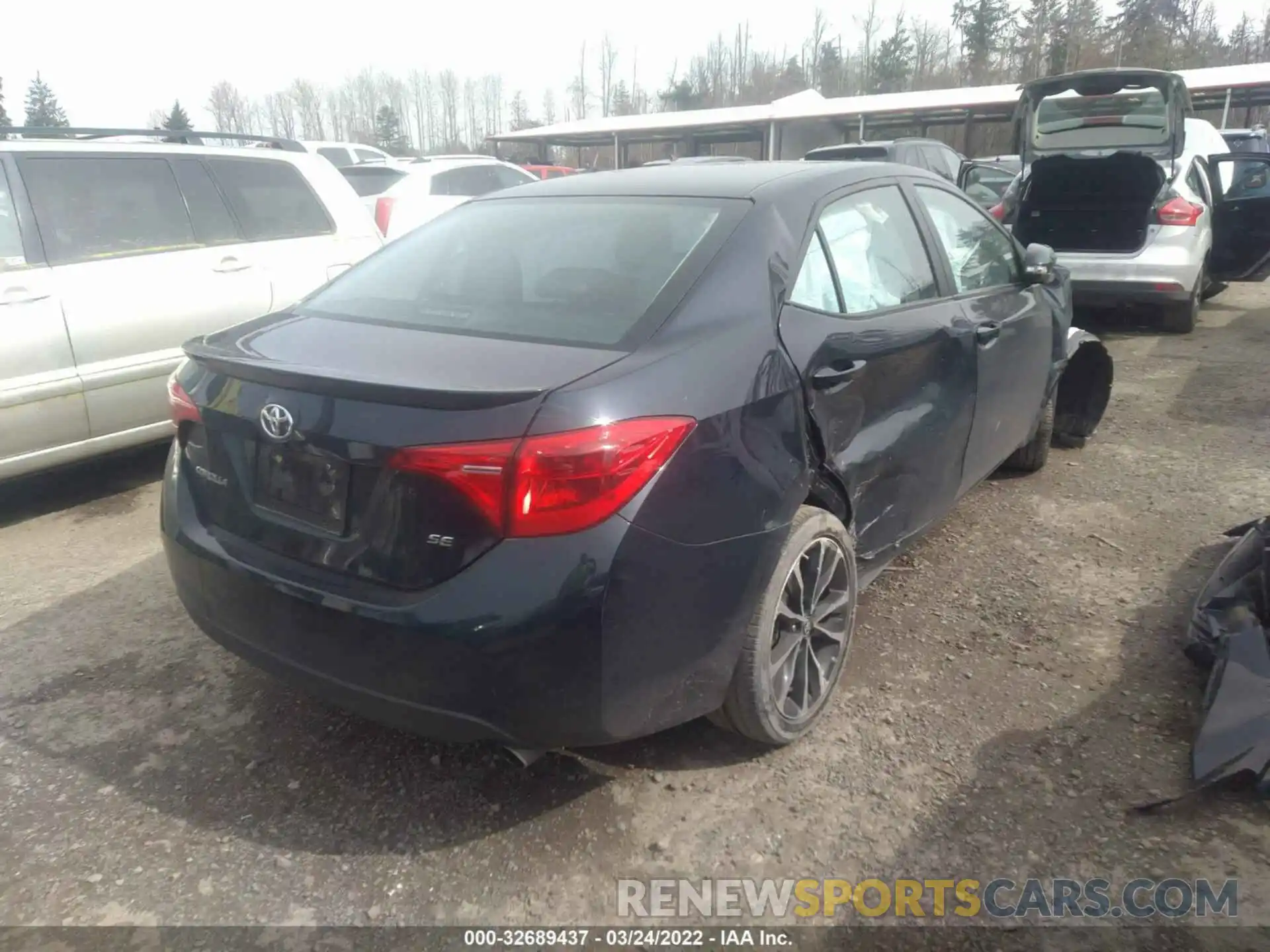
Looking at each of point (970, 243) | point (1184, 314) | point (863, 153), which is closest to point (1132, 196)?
point (1184, 314)

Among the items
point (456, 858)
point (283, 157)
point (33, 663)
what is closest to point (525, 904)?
point (456, 858)

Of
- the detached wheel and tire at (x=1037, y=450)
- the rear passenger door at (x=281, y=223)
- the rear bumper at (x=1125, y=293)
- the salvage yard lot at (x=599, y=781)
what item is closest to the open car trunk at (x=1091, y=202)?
the rear bumper at (x=1125, y=293)

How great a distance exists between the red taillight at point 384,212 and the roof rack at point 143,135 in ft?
9.68

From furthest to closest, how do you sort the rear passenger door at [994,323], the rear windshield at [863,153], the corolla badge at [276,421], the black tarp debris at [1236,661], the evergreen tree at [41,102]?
the evergreen tree at [41,102]
the rear windshield at [863,153]
the rear passenger door at [994,323]
the black tarp debris at [1236,661]
the corolla badge at [276,421]

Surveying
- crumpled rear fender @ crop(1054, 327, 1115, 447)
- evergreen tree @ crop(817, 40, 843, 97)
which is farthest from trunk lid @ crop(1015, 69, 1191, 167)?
evergreen tree @ crop(817, 40, 843, 97)

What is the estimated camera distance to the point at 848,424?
2701 mm

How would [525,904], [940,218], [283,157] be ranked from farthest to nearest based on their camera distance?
[283,157]
[940,218]
[525,904]

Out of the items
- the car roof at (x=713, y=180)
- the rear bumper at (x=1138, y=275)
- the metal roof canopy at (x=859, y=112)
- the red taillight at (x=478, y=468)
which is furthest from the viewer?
the metal roof canopy at (x=859, y=112)

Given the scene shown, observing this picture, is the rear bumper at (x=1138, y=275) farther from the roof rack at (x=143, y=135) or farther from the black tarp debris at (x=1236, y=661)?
the roof rack at (x=143, y=135)

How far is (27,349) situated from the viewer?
4.16m

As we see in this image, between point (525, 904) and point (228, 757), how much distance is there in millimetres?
1059

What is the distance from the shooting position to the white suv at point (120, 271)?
4219 millimetres

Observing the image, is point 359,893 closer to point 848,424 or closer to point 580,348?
point 580,348

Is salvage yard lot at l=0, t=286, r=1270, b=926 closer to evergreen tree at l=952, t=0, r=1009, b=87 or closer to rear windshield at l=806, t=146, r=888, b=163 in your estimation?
rear windshield at l=806, t=146, r=888, b=163
